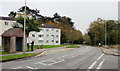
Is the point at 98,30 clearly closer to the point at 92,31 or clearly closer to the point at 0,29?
the point at 92,31

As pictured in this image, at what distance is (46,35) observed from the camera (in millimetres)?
65500

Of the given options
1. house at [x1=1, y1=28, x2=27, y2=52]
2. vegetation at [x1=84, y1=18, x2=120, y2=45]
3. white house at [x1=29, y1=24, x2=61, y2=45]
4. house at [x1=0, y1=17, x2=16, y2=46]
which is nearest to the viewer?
house at [x1=1, y1=28, x2=27, y2=52]

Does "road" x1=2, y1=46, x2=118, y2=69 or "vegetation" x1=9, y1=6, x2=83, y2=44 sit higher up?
"vegetation" x1=9, y1=6, x2=83, y2=44

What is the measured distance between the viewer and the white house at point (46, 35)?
209 feet

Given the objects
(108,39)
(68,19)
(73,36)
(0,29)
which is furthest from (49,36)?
(68,19)

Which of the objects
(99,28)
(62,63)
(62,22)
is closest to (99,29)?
(99,28)

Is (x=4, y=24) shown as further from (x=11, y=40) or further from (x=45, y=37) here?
(x=11, y=40)

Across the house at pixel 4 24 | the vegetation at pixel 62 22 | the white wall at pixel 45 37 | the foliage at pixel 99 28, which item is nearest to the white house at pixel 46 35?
the white wall at pixel 45 37

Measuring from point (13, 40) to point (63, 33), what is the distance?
2160 inches

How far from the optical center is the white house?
2509 inches

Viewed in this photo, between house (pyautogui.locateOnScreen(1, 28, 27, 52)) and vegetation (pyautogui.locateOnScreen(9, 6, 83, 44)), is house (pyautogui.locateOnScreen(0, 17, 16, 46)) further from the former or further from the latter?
house (pyautogui.locateOnScreen(1, 28, 27, 52))

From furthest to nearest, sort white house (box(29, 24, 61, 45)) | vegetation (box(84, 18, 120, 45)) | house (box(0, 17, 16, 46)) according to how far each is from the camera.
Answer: vegetation (box(84, 18, 120, 45)) < white house (box(29, 24, 61, 45)) < house (box(0, 17, 16, 46))

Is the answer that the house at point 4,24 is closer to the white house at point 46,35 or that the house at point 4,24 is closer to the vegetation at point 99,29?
the white house at point 46,35

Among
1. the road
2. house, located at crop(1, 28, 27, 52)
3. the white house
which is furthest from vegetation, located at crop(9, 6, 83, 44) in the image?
the road
